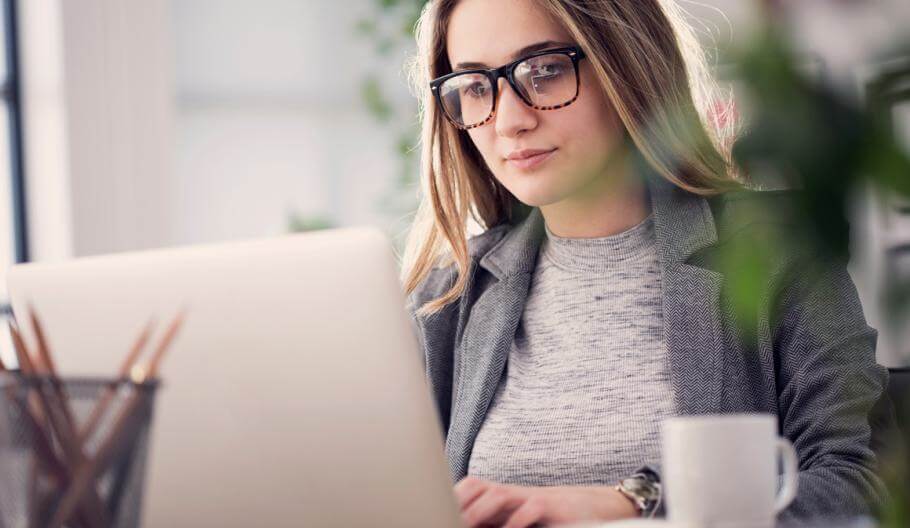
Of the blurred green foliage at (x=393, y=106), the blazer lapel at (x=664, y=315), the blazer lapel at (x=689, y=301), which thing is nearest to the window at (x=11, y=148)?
the blurred green foliage at (x=393, y=106)

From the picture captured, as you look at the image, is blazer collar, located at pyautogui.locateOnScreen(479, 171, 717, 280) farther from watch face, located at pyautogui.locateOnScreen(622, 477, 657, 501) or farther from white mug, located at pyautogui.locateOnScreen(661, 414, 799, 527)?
white mug, located at pyautogui.locateOnScreen(661, 414, 799, 527)

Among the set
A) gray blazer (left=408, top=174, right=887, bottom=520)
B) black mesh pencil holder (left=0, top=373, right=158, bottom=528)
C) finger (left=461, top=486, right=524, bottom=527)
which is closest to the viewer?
black mesh pencil holder (left=0, top=373, right=158, bottom=528)

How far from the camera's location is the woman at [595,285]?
4.49 feet

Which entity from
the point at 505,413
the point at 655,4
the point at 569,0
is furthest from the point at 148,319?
the point at 655,4

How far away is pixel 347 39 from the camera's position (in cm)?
422

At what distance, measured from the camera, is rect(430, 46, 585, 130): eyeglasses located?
1479 millimetres

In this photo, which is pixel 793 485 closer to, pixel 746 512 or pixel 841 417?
pixel 746 512

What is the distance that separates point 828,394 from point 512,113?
0.56 m

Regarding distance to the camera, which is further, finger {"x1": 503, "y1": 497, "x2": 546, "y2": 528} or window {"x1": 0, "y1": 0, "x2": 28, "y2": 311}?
window {"x1": 0, "y1": 0, "x2": 28, "y2": 311}

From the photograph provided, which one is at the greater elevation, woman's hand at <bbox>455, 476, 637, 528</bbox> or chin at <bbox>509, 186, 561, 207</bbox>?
chin at <bbox>509, 186, 561, 207</bbox>

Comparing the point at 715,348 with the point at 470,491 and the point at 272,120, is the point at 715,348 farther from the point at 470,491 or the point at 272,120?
the point at 272,120

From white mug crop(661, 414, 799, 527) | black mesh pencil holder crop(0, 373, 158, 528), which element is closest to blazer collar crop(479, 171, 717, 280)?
white mug crop(661, 414, 799, 527)

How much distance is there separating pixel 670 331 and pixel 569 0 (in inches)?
19.2

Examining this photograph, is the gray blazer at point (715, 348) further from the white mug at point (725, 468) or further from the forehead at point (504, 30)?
the white mug at point (725, 468)
